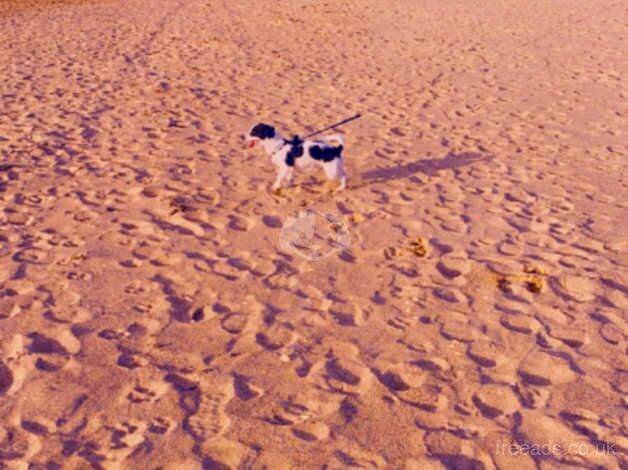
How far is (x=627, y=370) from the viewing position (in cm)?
380

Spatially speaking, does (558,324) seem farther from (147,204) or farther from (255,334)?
(147,204)

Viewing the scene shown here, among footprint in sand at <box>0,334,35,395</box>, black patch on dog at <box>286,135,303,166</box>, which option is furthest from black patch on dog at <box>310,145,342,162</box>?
footprint in sand at <box>0,334,35,395</box>

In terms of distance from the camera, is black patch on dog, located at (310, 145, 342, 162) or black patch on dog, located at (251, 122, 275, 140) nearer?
black patch on dog, located at (251, 122, 275, 140)

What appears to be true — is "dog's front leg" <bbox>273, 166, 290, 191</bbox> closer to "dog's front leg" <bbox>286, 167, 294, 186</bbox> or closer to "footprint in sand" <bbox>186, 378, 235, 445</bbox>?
"dog's front leg" <bbox>286, 167, 294, 186</bbox>

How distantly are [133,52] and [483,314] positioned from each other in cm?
1086

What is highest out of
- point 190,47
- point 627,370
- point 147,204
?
point 190,47

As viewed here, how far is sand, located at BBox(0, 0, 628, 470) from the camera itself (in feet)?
10.9

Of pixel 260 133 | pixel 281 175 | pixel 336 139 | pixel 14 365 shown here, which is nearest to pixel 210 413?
pixel 14 365

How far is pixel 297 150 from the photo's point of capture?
5.84 metres

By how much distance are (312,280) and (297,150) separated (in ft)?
5.47

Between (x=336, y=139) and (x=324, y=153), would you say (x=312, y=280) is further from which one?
(x=336, y=139)

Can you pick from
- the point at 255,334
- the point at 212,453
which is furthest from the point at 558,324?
the point at 212,453

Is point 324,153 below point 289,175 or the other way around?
the other way around

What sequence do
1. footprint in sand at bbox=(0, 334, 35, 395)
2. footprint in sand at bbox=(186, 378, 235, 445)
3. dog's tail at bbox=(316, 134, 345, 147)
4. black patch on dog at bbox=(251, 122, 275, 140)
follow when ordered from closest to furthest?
footprint in sand at bbox=(186, 378, 235, 445), footprint in sand at bbox=(0, 334, 35, 395), black patch on dog at bbox=(251, 122, 275, 140), dog's tail at bbox=(316, 134, 345, 147)
